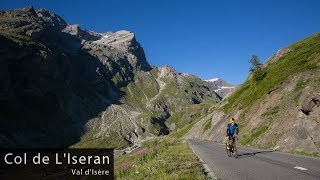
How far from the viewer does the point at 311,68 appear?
47.7 metres

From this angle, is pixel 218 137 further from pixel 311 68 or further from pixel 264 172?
pixel 264 172

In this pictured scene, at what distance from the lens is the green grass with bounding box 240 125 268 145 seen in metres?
45.5

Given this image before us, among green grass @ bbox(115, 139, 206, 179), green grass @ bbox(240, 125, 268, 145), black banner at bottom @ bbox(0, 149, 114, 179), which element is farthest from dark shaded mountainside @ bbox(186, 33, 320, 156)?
black banner at bottom @ bbox(0, 149, 114, 179)

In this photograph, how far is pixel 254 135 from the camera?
153 feet

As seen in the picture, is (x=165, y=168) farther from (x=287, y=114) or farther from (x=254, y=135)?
(x=254, y=135)

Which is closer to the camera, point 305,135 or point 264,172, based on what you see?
point 264,172

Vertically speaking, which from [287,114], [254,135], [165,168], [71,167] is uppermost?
[287,114]

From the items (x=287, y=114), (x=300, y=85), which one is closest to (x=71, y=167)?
(x=287, y=114)

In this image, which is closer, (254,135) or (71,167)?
(254,135)

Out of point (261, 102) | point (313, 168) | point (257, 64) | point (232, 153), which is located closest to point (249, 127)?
point (261, 102)

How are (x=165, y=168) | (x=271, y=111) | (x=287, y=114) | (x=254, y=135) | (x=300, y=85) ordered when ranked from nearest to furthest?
(x=165, y=168) < (x=287, y=114) < (x=254, y=135) < (x=300, y=85) < (x=271, y=111)

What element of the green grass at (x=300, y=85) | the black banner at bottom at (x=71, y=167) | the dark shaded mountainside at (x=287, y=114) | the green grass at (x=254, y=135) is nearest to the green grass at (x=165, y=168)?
the black banner at bottom at (x=71, y=167)

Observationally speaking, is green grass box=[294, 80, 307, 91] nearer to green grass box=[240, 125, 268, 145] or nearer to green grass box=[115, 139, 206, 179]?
green grass box=[240, 125, 268, 145]

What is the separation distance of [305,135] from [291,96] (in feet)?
55.3
